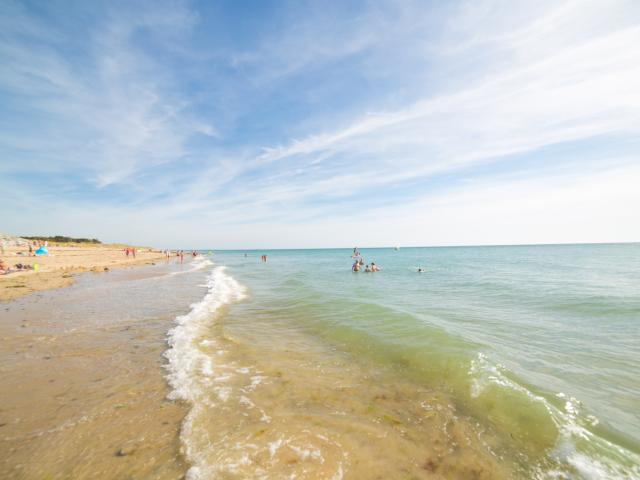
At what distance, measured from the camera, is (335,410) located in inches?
201

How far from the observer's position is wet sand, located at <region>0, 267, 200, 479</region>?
3.62 metres

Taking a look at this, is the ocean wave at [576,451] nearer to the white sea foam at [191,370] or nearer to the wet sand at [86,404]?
the white sea foam at [191,370]

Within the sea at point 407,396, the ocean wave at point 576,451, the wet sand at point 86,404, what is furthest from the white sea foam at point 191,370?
the ocean wave at point 576,451

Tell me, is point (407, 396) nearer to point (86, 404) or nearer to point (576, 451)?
point (576, 451)

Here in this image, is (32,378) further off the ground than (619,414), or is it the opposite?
(32,378)

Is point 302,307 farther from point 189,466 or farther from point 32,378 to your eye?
point 189,466

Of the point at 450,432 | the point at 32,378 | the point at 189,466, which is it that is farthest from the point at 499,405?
the point at 32,378

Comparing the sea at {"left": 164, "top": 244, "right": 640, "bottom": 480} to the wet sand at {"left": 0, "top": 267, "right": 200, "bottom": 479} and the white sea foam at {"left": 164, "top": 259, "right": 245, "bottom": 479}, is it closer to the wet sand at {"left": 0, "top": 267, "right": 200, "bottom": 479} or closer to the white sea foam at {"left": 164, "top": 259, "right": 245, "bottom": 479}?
the white sea foam at {"left": 164, "top": 259, "right": 245, "bottom": 479}

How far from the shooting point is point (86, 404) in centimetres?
500

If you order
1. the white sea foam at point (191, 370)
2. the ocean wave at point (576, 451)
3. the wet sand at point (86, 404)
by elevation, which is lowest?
the ocean wave at point (576, 451)

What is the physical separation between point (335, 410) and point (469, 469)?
7.18 feet

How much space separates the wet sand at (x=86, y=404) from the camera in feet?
11.9

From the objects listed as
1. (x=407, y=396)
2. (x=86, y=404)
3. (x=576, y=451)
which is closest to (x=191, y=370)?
(x=86, y=404)

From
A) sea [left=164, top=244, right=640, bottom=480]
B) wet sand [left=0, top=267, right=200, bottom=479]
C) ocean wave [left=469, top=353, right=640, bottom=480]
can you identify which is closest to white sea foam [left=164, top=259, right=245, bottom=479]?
sea [left=164, top=244, right=640, bottom=480]
